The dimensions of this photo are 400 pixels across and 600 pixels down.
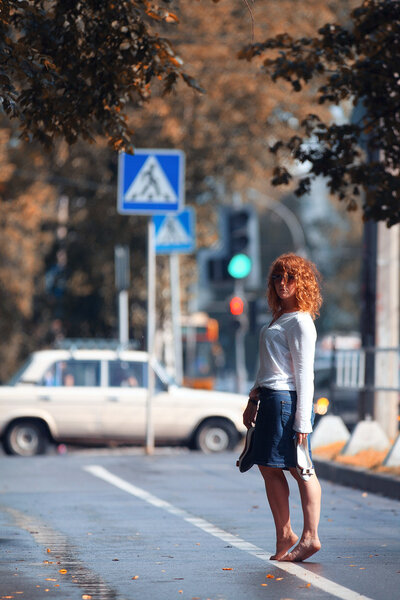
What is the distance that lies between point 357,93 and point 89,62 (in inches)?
108

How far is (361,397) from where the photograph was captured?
1673 cm

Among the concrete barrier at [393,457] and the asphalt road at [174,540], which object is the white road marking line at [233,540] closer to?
the asphalt road at [174,540]

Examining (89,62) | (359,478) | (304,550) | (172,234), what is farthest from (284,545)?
(172,234)

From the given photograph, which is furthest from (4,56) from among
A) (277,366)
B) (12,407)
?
(12,407)

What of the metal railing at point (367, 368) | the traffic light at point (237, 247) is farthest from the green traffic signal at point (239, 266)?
the metal railing at point (367, 368)

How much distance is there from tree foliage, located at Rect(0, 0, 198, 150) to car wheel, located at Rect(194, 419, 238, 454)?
33.3ft

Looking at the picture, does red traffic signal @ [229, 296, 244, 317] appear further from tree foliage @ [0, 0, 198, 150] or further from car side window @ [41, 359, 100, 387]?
tree foliage @ [0, 0, 198, 150]

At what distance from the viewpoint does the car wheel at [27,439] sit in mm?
19250

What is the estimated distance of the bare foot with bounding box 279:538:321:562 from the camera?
7660 millimetres

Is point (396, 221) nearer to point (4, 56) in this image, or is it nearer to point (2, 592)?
point (4, 56)

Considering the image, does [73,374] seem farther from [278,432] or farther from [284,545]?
[278,432]

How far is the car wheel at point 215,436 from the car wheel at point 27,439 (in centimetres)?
217

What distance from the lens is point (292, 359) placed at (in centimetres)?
771

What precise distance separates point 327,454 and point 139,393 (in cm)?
461
